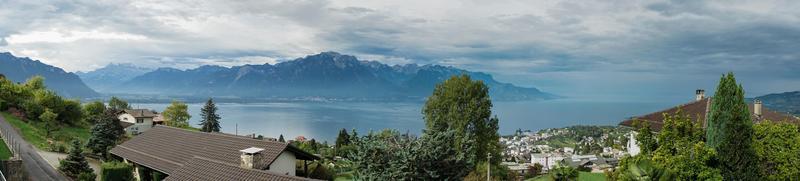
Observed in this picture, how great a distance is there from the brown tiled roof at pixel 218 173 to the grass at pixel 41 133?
21784 mm

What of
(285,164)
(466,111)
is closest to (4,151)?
(285,164)

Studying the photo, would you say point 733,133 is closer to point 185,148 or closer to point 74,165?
point 185,148

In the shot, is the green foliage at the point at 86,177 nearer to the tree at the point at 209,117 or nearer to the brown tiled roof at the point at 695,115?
the brown tiled roof at the point at 695,115

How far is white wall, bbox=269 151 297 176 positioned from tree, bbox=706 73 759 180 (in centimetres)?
1435

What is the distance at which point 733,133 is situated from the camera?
14.0m

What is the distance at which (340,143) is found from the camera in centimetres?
5394

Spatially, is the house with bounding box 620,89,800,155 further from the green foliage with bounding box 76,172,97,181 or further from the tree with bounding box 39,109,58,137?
the tree with bounding box 39,109,58,137

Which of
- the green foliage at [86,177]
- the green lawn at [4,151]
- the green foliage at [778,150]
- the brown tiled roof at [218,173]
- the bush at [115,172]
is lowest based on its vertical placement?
the green foliage at [86,177]

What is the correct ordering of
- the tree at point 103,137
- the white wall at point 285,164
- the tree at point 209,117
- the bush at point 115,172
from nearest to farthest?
the white wall at point 285,164 → the bush at point 115,172 → the tree at point 103,137 → the tree at point 209,117

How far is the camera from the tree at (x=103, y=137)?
33.5 m

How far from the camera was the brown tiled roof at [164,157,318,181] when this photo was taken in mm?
15664

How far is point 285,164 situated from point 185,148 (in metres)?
6.37

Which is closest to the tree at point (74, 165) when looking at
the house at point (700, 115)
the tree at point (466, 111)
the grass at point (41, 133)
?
the grass at point (41, 133)

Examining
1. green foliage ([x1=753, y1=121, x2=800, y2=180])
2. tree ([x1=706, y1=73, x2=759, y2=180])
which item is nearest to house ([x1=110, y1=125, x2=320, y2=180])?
tree ([x1=706, y1=73, x2=759, y2=180])
